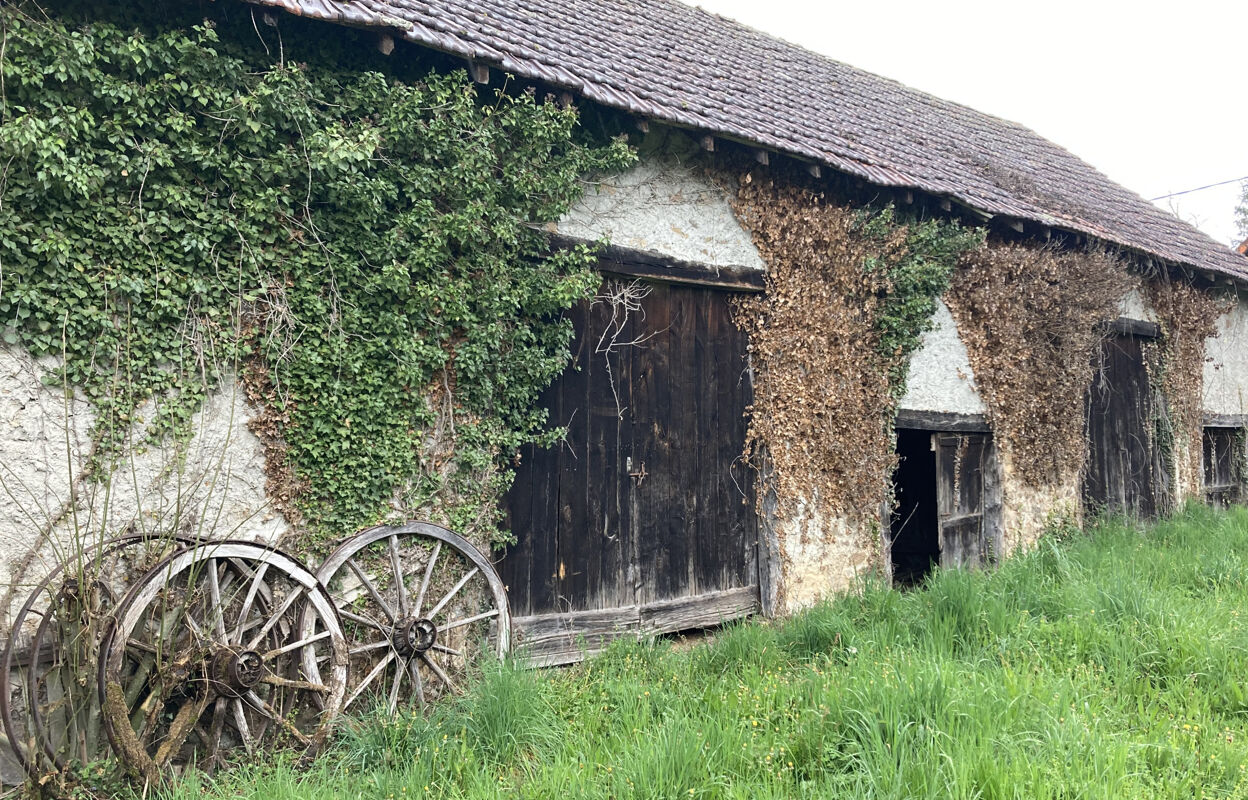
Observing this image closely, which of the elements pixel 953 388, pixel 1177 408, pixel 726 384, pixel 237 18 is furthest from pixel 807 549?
pixel 1177 408

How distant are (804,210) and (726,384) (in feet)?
5.11

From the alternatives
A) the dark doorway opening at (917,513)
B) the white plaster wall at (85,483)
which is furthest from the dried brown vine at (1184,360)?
the white plaster wall at (85,483)

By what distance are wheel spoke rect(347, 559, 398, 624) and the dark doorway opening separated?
601cm

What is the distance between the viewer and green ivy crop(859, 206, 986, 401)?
650cm

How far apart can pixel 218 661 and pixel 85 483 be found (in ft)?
3.32

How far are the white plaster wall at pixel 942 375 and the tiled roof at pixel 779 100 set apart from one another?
115cm

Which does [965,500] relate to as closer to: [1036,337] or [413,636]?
[1036,337]

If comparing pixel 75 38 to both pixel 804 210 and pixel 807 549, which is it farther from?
pixel 807 549

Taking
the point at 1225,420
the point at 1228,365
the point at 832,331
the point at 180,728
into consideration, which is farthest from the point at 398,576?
the point at 1228,365

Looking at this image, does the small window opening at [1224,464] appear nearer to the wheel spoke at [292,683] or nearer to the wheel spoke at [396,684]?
the wheel spoke at [396,684]

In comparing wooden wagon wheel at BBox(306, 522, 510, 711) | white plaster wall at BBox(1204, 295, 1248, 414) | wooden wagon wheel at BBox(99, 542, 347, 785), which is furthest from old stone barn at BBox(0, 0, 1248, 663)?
white plaster wall at BBox(1204, 295, 1248, 414)

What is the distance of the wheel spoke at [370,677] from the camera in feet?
12.4

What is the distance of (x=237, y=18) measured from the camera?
3.78 m

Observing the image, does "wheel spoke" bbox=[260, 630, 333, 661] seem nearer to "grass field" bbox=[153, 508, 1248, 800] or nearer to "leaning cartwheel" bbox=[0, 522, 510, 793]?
"leaning cartwheel" bbox=[0, 522, 510, 793]
